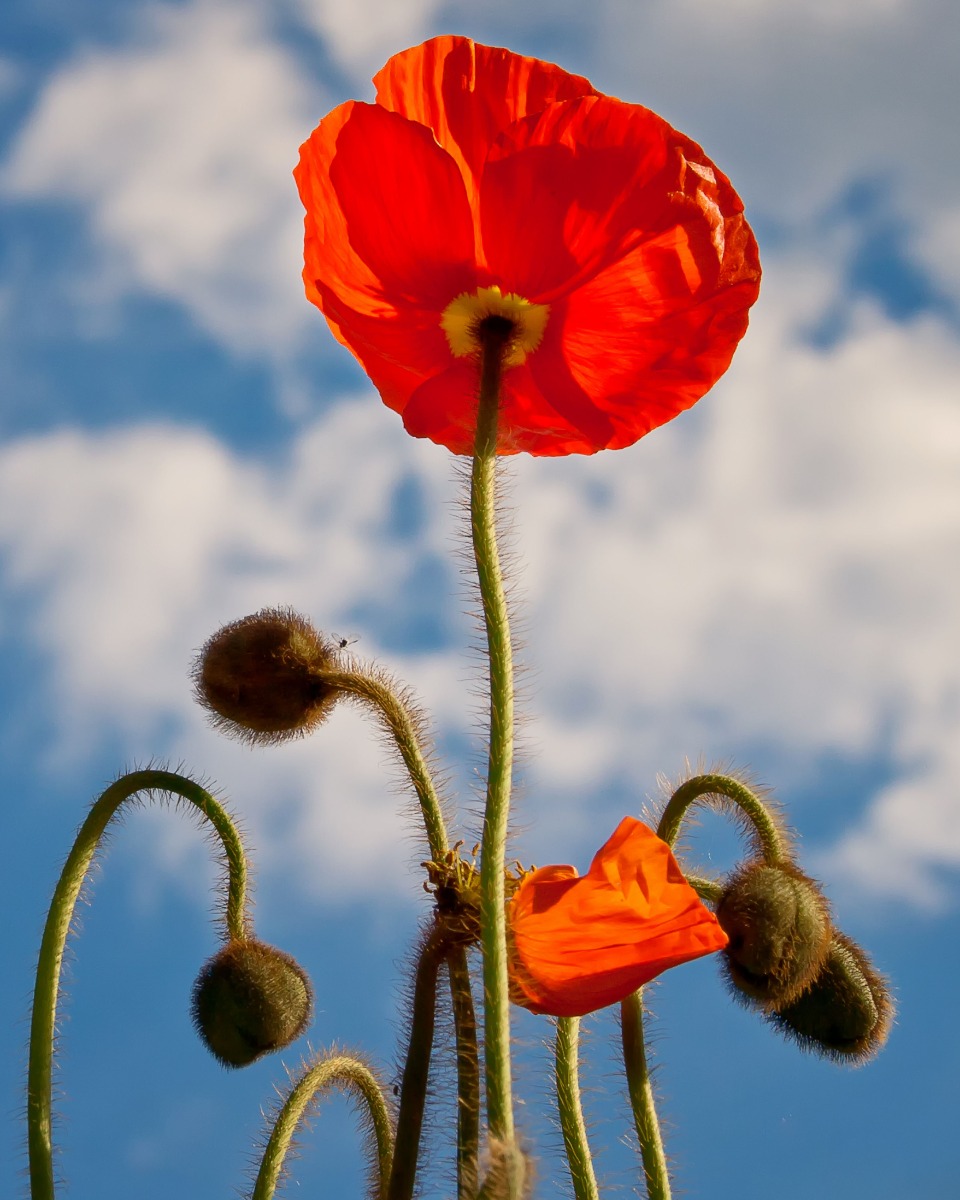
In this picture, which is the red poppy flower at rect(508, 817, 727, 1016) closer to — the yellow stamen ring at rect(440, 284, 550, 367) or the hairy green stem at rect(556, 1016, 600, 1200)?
the hairy green stem at rect(556, 1016, 600, 1200)

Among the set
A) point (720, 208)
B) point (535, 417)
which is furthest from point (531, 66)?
point (535, 417)

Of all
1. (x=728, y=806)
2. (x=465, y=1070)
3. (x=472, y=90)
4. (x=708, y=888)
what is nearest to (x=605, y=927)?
(x=465, y=1070)

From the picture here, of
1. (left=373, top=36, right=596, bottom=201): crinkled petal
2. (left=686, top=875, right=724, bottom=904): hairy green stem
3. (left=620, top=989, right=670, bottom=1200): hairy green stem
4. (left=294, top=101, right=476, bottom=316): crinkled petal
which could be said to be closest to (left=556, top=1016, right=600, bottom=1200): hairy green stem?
(left=620, top=989, right=670, bottom=1200): hairy green stem

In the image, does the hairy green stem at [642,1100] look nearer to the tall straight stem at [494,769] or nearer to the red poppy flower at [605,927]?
the red poppy flower at [605,927]

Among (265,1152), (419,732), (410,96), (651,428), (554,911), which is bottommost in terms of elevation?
(265,1152)

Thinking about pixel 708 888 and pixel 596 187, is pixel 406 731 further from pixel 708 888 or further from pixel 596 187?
pixel 596 187

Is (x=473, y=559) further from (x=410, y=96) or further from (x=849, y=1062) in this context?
(x=849, y=1062)
